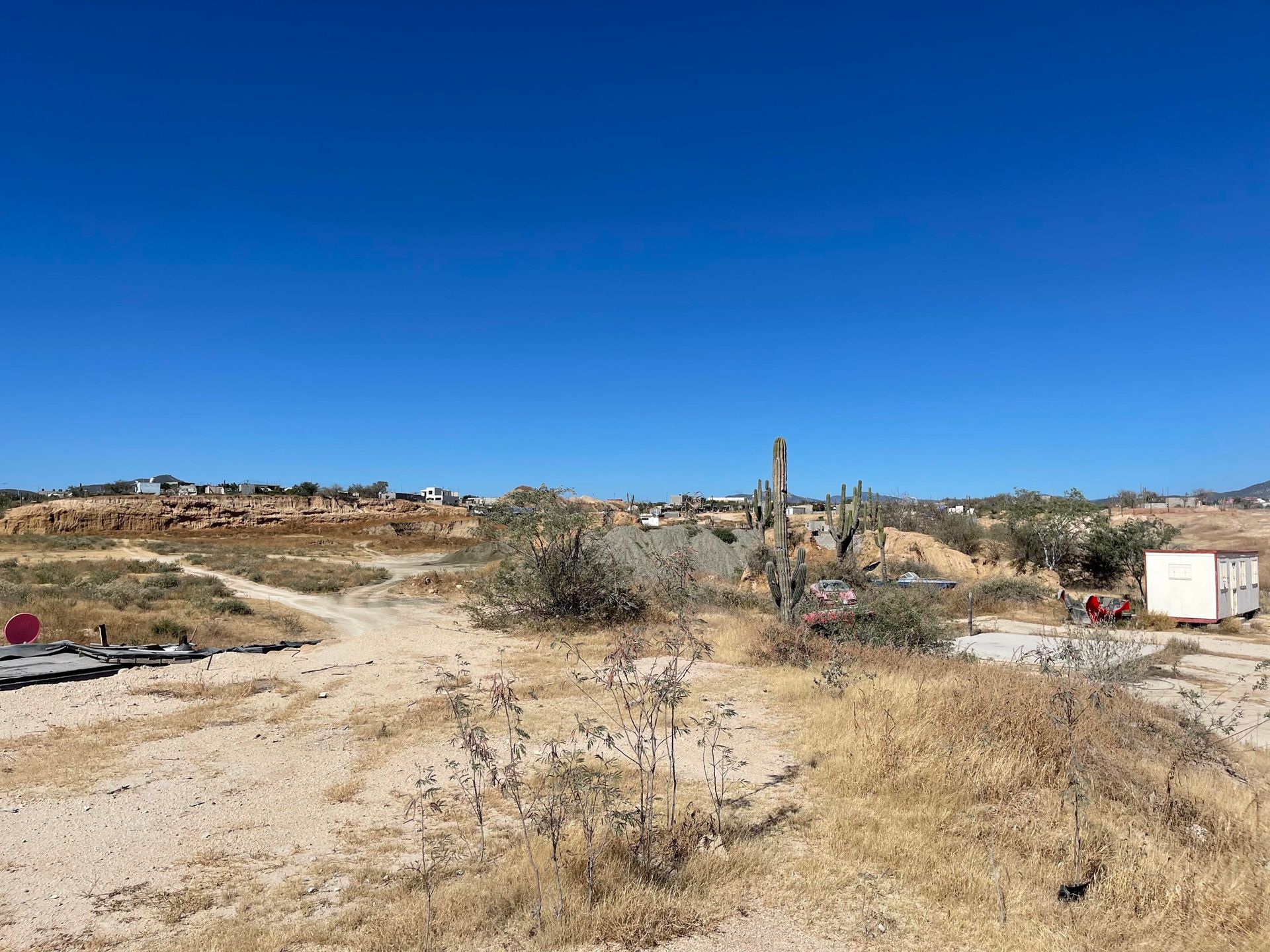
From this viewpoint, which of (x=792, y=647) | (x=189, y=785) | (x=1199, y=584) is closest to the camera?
(x=189, y=785)

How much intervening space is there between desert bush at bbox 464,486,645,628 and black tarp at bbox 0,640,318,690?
6.08 m

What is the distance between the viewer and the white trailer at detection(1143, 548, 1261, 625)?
18.4 meters

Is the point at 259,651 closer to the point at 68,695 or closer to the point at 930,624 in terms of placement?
the point at 68,695

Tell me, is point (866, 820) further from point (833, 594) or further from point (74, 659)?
point (74, 659)

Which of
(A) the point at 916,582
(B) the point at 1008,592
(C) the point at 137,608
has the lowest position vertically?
(B) the point at 1008,592

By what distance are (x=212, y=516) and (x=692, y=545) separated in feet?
174

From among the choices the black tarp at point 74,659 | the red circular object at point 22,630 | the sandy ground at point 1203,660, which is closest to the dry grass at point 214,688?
the black tarp at point 74,659

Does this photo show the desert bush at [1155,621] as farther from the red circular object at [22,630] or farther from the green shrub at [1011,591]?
the red circular object at [22,630]

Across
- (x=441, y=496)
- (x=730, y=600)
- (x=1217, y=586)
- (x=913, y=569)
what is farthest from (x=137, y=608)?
(x=441, y=496)

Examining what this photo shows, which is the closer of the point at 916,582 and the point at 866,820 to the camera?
the point at 866,820

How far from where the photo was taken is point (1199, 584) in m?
18.6

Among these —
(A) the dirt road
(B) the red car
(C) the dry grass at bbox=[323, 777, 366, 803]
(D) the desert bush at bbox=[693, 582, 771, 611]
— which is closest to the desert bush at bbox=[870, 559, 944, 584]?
(D) the desert bush at bbox=[693, 582, 771, 611]

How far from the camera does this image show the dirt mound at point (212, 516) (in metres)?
57.1

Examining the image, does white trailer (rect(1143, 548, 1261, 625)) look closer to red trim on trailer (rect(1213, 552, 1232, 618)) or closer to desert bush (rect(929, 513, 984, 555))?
red trim on trailer (rect(1213, 552, 1232, 618))
